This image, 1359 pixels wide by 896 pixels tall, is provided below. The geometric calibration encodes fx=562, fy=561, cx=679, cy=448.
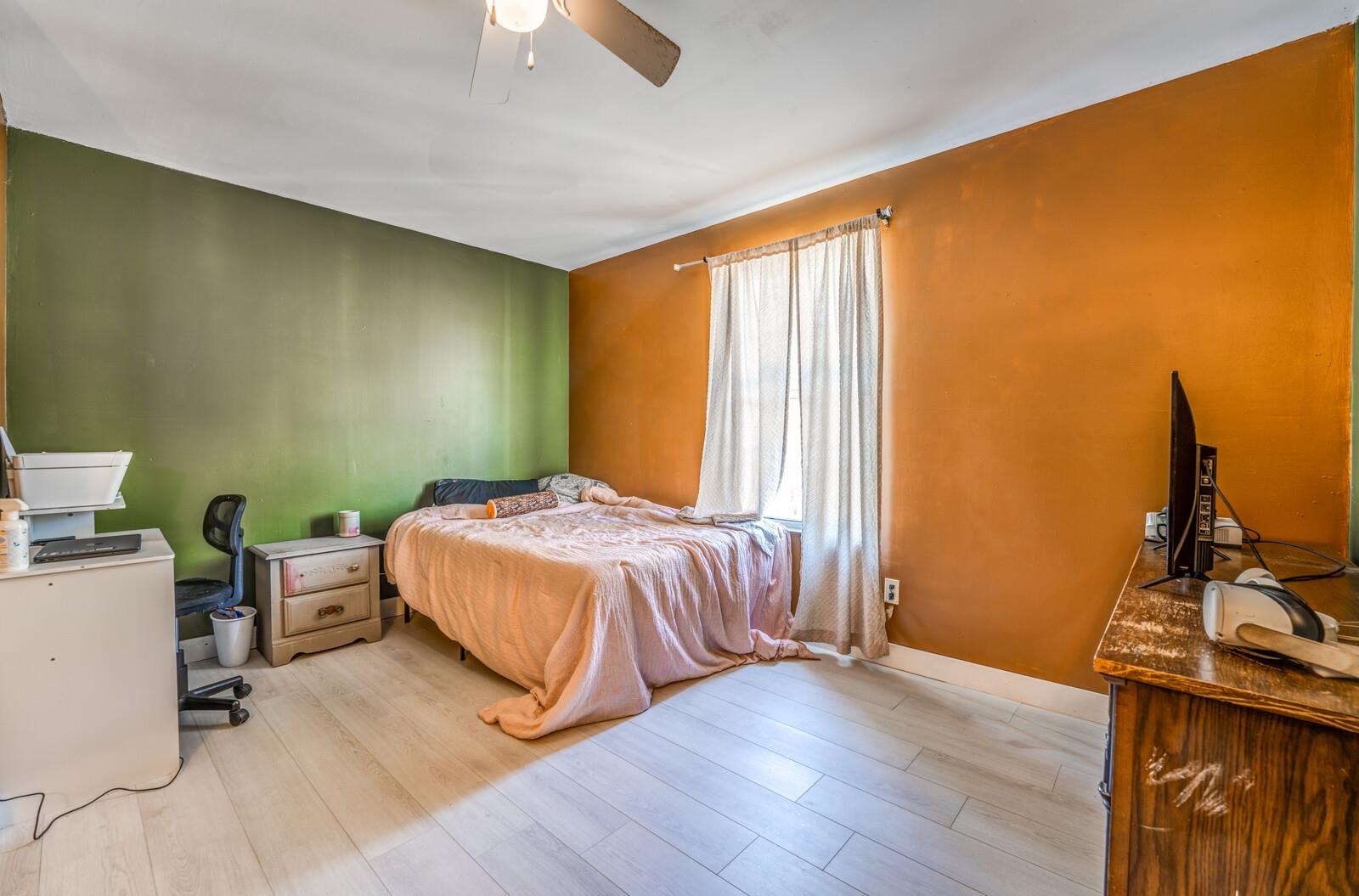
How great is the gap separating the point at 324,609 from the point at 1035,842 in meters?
3.28

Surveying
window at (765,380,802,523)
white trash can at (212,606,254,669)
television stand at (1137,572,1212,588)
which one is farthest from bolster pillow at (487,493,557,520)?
television stand at (1137,572,1212,588)

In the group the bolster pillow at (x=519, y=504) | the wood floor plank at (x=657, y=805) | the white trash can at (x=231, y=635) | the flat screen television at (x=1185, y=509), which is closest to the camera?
the flat screen television at (x=1185, y=509)

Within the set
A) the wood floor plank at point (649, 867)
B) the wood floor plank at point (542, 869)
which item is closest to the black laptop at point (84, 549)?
the wood floor plank at point (542, 869)

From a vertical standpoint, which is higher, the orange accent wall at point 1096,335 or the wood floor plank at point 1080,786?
the orange accent wall at point 1096,335

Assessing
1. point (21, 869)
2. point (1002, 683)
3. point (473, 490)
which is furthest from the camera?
point (473, 490)

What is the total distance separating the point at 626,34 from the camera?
153 cm

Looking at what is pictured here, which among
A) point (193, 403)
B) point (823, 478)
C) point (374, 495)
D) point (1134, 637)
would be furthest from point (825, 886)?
point (193, 403)

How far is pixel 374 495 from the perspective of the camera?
11.8 ft

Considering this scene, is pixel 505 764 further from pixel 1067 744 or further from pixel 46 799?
pixel 1067 744

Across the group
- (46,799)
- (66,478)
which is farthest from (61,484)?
(46,799)

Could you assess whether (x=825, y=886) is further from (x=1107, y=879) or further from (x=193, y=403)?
(x=193, y=403)

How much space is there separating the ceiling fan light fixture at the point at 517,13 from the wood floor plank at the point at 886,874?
94.5 inches

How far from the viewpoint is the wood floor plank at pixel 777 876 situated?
1464 millimetres

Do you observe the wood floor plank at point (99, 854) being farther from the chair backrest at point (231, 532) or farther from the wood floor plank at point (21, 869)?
the chair backrest at point (231, 532)
